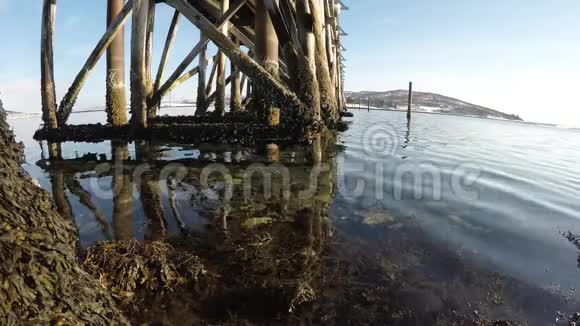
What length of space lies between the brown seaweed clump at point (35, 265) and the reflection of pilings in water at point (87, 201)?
1.54 metres

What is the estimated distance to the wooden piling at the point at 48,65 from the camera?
21.3 ft

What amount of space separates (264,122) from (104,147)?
15.1ft

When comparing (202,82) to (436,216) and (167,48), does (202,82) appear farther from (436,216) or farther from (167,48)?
(436,216)

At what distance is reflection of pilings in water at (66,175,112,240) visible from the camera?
306 cm

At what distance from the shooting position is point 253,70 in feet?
17.5

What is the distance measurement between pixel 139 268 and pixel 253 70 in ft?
12.6

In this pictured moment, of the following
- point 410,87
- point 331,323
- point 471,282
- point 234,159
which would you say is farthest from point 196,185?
point 410,87

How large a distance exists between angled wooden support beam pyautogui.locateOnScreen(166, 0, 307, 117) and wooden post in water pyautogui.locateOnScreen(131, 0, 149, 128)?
1186 mm

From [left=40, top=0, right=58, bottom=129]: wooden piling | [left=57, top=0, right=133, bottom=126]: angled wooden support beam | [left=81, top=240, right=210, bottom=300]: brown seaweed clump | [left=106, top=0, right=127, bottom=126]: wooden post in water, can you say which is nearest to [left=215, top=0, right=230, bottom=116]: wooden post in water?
[left=106, top=0, right=127, bottom=126]: wooden post in water

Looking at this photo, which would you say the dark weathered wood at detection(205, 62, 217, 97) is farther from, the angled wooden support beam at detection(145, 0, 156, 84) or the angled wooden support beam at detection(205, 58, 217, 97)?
the angled wooden support beam at detection(145, 0, 156, 84)

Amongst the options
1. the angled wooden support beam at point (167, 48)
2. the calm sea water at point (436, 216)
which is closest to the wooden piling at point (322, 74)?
the calm sea water at point (436, 216)

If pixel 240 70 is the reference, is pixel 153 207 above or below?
below

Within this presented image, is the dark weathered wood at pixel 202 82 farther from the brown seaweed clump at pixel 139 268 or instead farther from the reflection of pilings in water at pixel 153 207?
the brown seaweed clump at pixel 139 268

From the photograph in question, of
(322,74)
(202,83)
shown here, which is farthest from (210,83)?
(322,74)
